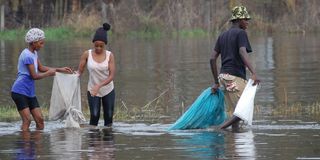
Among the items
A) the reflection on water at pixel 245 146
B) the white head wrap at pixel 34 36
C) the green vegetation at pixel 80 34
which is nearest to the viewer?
the reflection on water at pixel 245 146

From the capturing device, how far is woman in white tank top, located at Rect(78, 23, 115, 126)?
45.1 ft

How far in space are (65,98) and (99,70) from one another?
0.75 m

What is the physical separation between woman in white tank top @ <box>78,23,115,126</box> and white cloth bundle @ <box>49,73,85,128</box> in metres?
0.29

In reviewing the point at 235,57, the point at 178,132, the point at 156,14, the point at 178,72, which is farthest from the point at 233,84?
the point at 156,14

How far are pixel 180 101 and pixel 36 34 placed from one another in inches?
227

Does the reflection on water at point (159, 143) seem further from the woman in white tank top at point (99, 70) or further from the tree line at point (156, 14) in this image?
the tree line at point (156, 14)

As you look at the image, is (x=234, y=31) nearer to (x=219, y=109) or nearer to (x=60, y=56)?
(x=219, y=109)

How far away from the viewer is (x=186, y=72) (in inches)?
1069

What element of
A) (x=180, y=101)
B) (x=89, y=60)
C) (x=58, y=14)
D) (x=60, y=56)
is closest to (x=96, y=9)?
(x=58, y=14)

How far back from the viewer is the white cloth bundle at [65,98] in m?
14.1

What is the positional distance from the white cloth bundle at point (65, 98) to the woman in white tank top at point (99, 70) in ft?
0.94

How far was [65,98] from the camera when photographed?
14.2m

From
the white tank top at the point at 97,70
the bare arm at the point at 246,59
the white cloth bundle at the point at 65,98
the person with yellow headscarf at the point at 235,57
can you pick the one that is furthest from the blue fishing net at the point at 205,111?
the white cloth bundle at the point at 65,98

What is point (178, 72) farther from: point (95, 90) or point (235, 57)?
point (235, 57)
